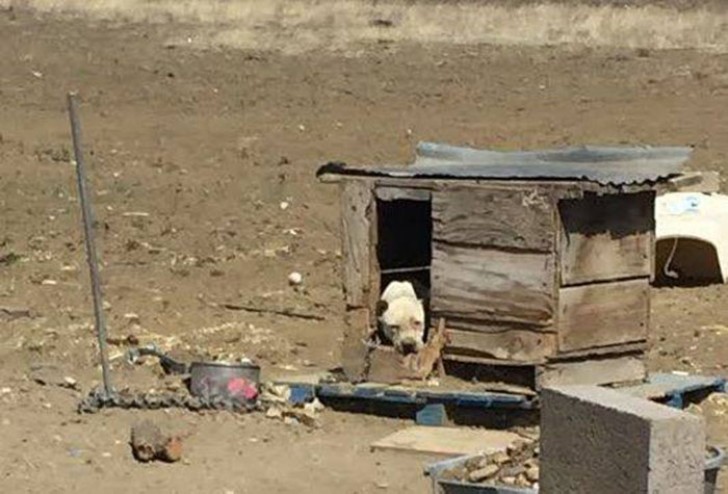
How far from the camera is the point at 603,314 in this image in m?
9.22

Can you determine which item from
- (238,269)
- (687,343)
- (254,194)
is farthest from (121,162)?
(687,343)

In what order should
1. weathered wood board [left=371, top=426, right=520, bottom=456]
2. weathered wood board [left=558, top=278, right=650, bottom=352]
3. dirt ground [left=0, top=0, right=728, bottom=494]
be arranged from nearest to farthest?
weathered wood board [left=371, top=426, right=520, bottom=456], dirt ground [left=0, top=0, right=728, bottom=494], weathered wood board [left=558, top=278, right=650, bottom=352]

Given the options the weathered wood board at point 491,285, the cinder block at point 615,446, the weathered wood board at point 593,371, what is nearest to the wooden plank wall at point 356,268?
the weathered wood board at point 491,285

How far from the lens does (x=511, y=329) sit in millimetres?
9078

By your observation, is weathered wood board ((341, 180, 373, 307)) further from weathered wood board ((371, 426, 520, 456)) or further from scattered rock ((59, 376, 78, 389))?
scattered rock ((59, 376, 78, 389))

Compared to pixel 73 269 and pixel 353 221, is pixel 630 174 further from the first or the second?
pixel 73 269

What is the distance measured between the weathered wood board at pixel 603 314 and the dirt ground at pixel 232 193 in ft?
1.89

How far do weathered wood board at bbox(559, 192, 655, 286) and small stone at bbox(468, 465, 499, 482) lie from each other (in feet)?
5.45

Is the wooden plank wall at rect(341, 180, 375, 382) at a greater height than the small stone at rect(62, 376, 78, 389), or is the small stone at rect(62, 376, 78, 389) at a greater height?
the wooden plank wall at rect(341, 180, 375, 382)

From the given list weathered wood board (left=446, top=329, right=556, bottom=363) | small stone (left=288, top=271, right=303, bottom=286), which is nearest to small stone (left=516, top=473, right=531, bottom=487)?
weathered wood board (left=446, top=329, right=556, bottom=363)

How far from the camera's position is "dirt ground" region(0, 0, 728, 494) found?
8477 mm

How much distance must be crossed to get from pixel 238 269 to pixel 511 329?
3984mm

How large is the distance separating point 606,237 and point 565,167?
1.30 feet

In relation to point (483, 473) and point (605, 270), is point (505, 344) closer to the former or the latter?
point (605, 270)
